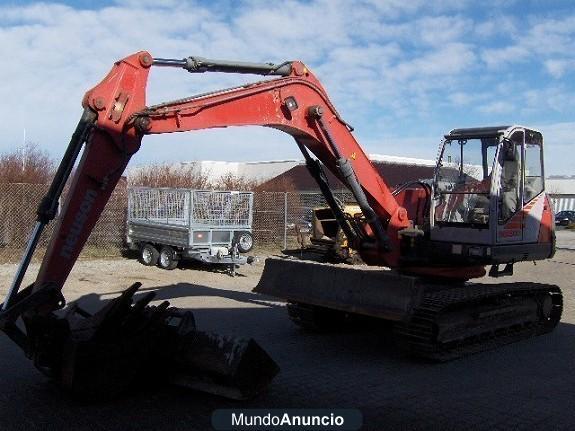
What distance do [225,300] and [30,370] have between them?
207 inches

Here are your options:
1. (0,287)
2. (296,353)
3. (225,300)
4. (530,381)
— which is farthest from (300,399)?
(0,287)

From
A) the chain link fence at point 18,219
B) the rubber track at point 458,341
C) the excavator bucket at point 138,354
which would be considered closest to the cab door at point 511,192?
the rubber track at point 458,341

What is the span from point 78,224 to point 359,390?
121 inches

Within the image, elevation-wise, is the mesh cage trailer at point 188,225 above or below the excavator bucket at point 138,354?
above

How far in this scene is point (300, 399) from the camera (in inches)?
244

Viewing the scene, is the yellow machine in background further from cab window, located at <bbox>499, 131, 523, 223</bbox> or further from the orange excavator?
cab window, located at <bbox>499, 131, 523, 223</bbox>

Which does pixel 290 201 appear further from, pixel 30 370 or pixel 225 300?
pixel 30 370

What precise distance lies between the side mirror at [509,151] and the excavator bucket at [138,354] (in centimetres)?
431

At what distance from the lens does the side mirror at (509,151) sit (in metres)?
8.66

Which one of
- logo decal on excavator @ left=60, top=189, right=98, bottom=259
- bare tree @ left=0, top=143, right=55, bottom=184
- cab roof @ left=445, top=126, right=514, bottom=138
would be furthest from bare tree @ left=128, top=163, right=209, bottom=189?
logo decal on excavator @ left=60, top=189, right=98, bottom=259

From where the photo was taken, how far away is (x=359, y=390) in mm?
6559

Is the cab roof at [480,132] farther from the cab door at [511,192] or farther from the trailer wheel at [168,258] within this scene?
the trailer wheel at [168,258]

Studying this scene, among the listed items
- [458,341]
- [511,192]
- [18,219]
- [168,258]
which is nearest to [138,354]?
[458,341]

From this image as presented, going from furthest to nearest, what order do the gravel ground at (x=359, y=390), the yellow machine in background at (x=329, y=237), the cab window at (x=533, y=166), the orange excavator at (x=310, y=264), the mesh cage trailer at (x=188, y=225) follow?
the yellow machine in background at (x=329, y=237) → the mesh cage trailer at (x=188, y=225) → the cab window at (x=533, y=166) → the orange excavator at (x=310, y=264) → the gravel ground at (x=359, y=390)
